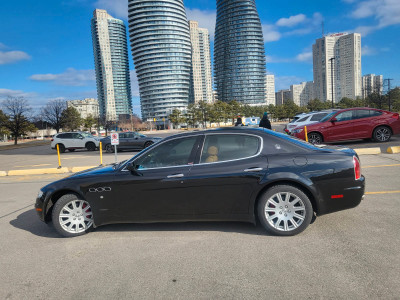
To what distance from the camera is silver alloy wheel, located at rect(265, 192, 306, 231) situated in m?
3.56

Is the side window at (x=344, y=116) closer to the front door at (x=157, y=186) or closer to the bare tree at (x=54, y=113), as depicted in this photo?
the front door at (x=157, y=186)

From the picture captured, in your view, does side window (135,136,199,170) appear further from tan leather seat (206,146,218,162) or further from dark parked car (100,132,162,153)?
dark parked car (100,132,162,153)

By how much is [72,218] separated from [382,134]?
13.4 metres

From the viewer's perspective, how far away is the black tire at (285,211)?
3.54 m

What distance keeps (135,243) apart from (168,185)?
35.3 inches

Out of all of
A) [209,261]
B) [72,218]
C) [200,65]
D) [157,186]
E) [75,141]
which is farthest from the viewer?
[200,65]

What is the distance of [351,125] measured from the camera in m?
12.2

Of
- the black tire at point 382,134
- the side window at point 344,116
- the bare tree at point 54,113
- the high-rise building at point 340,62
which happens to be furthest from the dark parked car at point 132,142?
the high-rise building at point 340,62

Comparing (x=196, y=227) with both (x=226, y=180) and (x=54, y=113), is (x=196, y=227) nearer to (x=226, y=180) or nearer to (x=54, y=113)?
(x=226, y=180)

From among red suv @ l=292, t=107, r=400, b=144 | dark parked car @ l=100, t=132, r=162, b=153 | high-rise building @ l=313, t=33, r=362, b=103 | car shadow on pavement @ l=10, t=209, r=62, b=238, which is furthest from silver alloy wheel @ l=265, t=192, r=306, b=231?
high-rise building @ l=313, t=33, r=362, b=103

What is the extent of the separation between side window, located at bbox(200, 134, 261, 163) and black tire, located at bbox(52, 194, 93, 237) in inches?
76.7

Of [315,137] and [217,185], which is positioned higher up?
[315,137]

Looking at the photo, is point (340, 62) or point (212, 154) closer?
point (212, 154)

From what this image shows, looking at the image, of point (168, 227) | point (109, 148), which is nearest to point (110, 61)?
point (109, 148)
